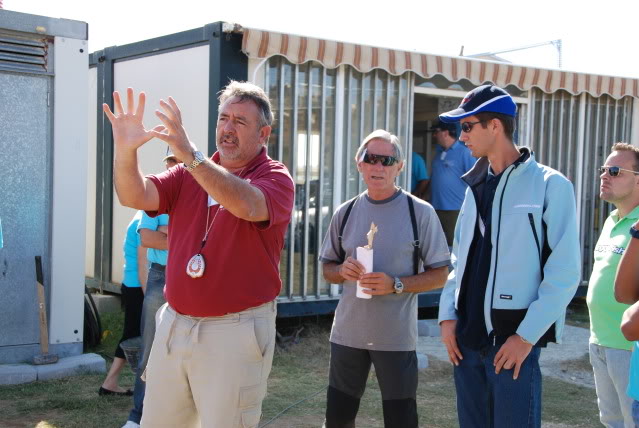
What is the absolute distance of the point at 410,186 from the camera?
8.62 metres

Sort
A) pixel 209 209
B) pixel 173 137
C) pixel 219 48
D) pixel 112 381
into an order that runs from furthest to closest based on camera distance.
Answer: pixel 219 48 < pixel 112 381 < pixel 209 209 < pixel 173 137

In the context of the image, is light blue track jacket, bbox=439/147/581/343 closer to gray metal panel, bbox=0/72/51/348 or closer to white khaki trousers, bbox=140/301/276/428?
white khaki trousers, bbox=140/301/276/428

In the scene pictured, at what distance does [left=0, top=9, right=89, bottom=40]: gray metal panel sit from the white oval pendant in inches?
161

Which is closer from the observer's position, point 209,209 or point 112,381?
point 209,209

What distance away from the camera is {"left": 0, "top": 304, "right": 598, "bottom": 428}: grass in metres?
5.26

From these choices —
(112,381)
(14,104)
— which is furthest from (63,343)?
(14,104)

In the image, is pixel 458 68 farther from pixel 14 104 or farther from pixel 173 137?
pixel 173 137

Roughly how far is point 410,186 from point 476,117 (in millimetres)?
5437

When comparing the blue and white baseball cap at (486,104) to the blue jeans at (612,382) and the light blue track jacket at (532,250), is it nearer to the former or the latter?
the light blue track jacket at (532,250)

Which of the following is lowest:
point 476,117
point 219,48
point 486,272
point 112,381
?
point 112,381

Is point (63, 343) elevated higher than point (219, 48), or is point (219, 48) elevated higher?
point (219, 48)

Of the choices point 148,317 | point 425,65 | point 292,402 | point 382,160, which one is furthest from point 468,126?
point 425,65

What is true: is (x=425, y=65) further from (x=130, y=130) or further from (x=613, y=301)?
(x=130, y=130)

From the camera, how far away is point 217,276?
9.67ft
